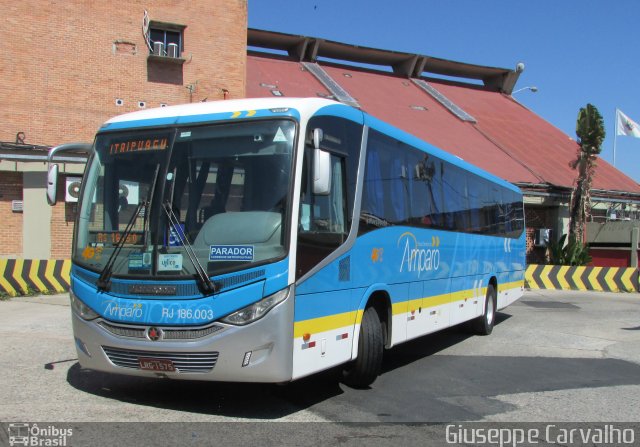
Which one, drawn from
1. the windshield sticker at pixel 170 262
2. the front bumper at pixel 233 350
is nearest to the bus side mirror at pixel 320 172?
the front bumper at pixel 233 350

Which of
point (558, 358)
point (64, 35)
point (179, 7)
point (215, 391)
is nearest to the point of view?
point (215, 391)

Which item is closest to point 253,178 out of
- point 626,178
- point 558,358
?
point 558,358

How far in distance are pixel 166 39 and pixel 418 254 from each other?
16683 mm

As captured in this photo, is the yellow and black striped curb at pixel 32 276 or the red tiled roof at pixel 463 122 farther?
the red tiled roof at pixel 463 122

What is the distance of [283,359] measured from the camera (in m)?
5.90

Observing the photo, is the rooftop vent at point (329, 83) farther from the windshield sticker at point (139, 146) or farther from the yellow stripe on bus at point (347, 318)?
the windshield sticker at point (139, 146)

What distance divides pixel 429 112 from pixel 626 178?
43.9 feet

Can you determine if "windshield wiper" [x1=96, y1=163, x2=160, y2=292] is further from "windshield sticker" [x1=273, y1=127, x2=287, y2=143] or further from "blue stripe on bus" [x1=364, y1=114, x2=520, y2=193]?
"blue stripe on bus" [x1=364, y1=114, x2=520, y2=193]

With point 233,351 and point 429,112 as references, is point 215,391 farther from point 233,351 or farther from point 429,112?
point 429,112

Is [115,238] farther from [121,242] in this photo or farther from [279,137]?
[279,137]

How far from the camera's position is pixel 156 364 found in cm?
607

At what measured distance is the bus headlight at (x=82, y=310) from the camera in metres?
6.46

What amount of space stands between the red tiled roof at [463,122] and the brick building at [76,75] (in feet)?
23.4

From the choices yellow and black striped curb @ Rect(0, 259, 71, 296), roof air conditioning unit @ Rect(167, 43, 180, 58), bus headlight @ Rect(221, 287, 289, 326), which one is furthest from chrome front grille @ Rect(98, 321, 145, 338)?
roof air conditioning unit @ Rect(167, 43, 180, 58)
